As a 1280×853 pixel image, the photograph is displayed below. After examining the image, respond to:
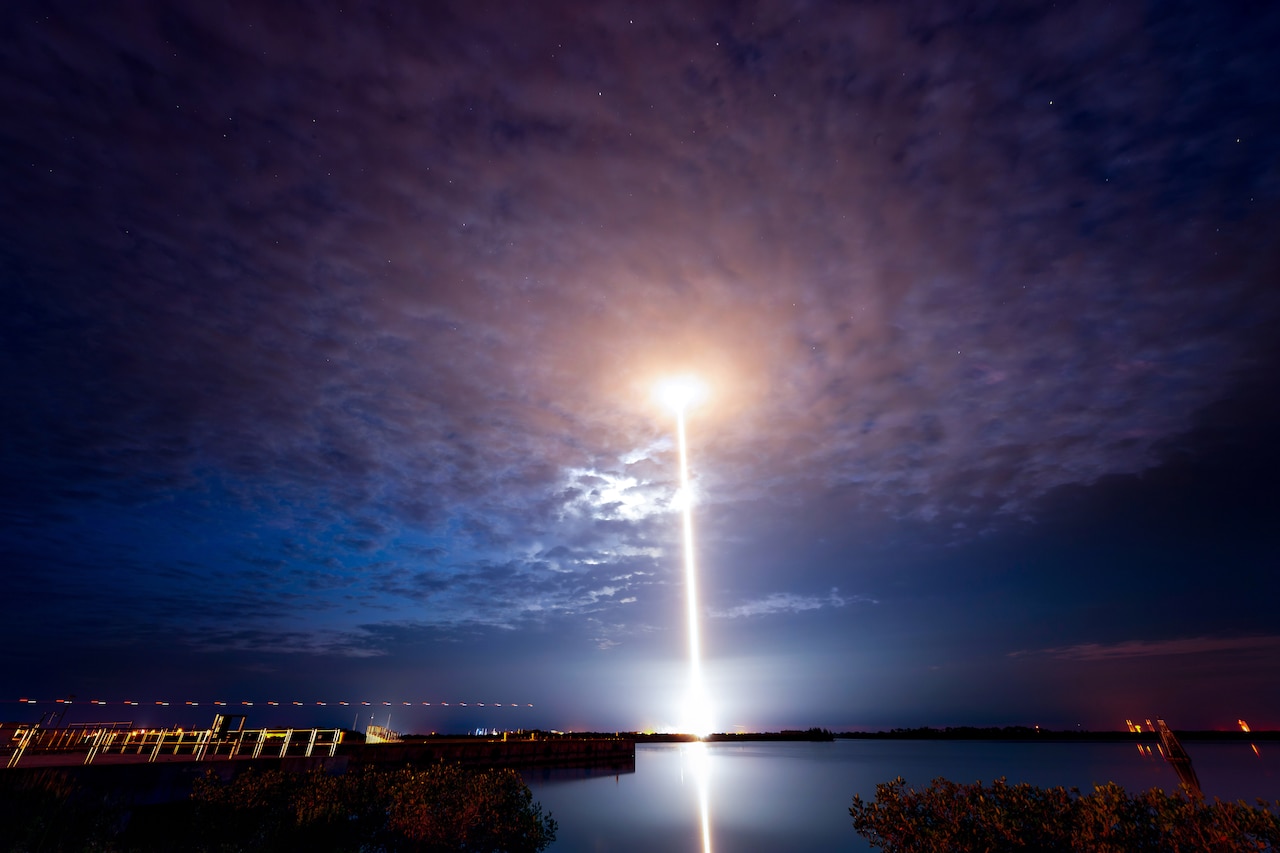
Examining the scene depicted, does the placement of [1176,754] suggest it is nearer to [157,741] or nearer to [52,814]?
[52,814]

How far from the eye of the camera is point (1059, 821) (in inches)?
466

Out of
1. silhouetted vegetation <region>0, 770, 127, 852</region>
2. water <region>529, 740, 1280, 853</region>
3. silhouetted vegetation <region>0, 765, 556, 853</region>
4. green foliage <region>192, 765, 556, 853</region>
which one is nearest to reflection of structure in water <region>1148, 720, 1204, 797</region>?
water <region>529, 740, 1280, 853</region>

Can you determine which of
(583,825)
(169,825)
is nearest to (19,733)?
(169,825)

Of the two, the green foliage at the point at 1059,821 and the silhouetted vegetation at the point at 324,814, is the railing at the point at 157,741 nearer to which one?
the silhouetted vegetation at the point at 324,814

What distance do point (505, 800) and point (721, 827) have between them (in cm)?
3002

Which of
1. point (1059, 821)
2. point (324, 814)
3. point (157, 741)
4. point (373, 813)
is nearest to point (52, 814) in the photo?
point (324, 814)

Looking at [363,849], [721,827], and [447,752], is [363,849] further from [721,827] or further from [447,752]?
[721,827]

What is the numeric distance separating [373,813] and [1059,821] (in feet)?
63.1

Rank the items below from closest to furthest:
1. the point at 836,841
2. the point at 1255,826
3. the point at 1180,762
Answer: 1. the point at 1255,826
2. the point at 1180,762
3. the point at 836,841

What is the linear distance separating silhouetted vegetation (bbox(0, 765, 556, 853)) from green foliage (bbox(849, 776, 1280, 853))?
425 inches

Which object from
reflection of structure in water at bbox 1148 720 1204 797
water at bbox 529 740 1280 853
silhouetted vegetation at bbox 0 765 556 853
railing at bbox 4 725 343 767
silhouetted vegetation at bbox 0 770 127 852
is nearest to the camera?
silhouetted vegetation at bbox 0 770 127 852

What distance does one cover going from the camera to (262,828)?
57.1 ft

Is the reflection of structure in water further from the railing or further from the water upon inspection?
the railing

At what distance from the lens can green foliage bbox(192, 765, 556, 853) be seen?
54.0 ft
